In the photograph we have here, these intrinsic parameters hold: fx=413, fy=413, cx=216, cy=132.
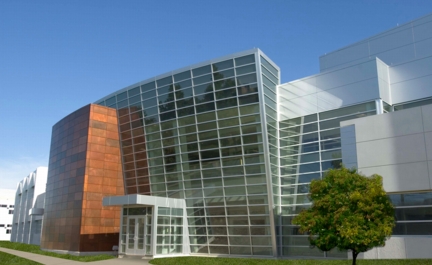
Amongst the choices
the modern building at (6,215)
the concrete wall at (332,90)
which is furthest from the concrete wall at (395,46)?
the modern building at (6,215)

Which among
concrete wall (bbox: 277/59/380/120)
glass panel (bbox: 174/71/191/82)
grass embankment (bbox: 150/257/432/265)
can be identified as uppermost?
glass panel (bbox: 174/71/191/82)

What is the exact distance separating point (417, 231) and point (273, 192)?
352 inches

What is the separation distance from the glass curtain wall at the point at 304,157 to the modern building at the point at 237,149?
7 centimetres

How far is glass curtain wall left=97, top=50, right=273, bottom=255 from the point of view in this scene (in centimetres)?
2734

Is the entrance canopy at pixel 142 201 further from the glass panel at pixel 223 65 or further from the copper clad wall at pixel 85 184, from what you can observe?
the glass panel at pixel 223 65

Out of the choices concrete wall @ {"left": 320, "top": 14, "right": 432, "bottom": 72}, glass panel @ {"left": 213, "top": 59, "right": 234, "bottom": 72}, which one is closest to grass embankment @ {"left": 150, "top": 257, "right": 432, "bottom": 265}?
glass panel @ {"left": 213, "top": 59, "right": 234, "bottom": 72}

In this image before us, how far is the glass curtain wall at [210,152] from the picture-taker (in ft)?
89.7

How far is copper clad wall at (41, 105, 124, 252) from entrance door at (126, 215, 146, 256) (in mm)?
4089

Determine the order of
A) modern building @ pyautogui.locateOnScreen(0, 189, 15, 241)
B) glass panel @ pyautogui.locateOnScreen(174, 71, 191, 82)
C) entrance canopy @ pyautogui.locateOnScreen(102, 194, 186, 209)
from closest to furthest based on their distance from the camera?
1. entrance canopy @ pyautogui.locateOnScreen(102, 194, 186, 209)
2. glass panel @ pyautogui.locateOnScreen(174, 71, 191, 82)
3. modern building @ pyautogui.locateOnScreen(0, 189, 15, 241)

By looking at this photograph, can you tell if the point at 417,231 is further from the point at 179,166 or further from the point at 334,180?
the point at 179,166

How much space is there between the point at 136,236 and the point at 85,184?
22.0 ft

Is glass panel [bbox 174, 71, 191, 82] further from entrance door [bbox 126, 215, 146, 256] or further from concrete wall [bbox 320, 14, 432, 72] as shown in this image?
concrete wall [bbox 320, 14, 432, 72]

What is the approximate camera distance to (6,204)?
300ft

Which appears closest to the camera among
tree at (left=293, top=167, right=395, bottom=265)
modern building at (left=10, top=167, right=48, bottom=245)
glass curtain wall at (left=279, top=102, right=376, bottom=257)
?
tree at (left=293, top=167, right=395, bottom=265)
